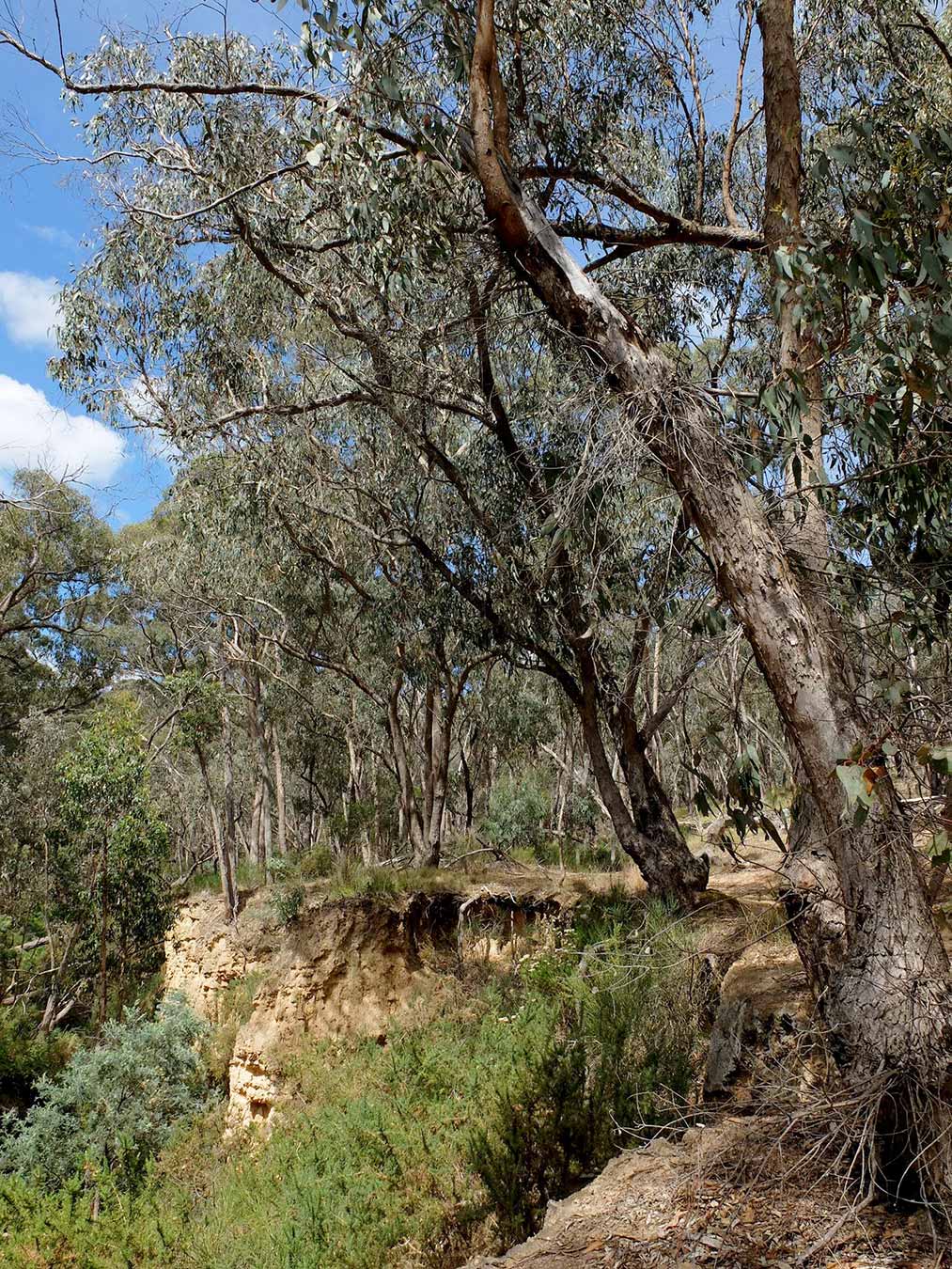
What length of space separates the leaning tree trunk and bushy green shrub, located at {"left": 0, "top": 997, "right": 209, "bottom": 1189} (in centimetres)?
731

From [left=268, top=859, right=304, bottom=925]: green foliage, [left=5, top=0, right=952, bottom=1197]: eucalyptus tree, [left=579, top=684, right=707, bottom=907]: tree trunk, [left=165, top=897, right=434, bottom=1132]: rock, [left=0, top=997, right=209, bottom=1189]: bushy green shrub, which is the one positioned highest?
[left=5, top=0, right=952, bottom=1197]: eucalyptus tree

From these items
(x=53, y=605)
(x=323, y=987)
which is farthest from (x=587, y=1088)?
(x=53, y=605)

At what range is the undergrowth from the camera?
4.96 m

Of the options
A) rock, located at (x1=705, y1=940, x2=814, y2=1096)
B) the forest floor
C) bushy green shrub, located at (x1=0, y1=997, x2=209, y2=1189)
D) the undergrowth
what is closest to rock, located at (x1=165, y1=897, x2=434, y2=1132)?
bushy green shrub, located at (x1=0, y1=997, x2=209, y2=1189)

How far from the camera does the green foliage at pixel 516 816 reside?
1917 cm

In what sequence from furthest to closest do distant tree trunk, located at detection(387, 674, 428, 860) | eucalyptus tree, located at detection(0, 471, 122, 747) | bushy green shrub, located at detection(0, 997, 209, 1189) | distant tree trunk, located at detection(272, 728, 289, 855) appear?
eucalyptus tree, located at detection(0, 471, 122, 747)
distant tree trunk, located at detection(272, 728, 289, 855)
distant tree trunk, located at detection(387, 674, 428, 860)
bushy green shrub, located at detection(0, 997, 209, 1189)

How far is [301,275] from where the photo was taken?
28.2 ft

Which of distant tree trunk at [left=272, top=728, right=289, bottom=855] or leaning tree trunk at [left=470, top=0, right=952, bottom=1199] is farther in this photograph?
distant tree trunk at [left=272, top=728, right=289, bottom=855]

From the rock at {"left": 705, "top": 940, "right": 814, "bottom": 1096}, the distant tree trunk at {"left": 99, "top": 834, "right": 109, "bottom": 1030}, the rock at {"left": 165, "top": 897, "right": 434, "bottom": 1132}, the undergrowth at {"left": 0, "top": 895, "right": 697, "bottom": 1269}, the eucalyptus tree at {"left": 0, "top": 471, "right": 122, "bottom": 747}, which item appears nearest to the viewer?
the rock at {"left": 705, "top": 940, "right": 814, "bottom": 1096}

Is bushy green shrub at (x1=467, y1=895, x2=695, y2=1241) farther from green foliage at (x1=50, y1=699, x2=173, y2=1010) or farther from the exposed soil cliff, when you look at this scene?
green foliage at (x1=50, y1=699, x2=173, y2=1010)

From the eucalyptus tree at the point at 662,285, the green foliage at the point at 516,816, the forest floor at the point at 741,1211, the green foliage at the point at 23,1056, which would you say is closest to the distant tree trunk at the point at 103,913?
the green foliage at the point at 23,1056

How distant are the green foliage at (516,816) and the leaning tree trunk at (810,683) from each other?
50.6ft

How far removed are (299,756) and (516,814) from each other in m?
7.27

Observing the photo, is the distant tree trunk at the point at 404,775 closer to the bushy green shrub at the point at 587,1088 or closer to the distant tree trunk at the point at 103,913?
the distant tree trunk at the point at 103,913
